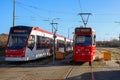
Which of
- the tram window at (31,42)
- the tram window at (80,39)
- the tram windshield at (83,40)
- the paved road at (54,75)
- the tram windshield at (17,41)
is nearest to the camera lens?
the paved road at (54,75)

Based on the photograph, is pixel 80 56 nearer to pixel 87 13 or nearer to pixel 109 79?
pixel 87 13

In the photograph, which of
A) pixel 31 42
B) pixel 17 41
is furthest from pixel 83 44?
pixel 17 41

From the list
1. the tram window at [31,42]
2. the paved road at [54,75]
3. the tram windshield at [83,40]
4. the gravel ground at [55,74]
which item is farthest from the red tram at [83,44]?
the paved road at [54,75]

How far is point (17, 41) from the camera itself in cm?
3309

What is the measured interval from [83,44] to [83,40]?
439mm

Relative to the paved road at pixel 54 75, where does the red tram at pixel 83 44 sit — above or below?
above

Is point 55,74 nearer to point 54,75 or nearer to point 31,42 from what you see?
point 54,75

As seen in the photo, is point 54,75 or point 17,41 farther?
point 17,41

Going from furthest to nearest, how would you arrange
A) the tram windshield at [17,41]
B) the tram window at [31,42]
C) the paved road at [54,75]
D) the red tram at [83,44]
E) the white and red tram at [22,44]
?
the tram window at [31,42], the red tram at [83,44], the tram windshield at [17,41], the white and red tram at [22,44], the paved road at [54,75]

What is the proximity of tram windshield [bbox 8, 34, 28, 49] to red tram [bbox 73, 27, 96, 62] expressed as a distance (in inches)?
202

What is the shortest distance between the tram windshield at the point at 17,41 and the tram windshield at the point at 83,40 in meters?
5.13

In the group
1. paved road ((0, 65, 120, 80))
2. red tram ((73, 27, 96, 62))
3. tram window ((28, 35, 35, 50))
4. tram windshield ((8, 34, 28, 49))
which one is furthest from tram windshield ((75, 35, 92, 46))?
paved road ((0, 65, 120, 80))

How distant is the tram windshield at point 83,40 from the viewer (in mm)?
33094

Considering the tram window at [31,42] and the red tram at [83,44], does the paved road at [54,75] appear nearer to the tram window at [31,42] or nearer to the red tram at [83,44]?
the red tram at [83,44]
